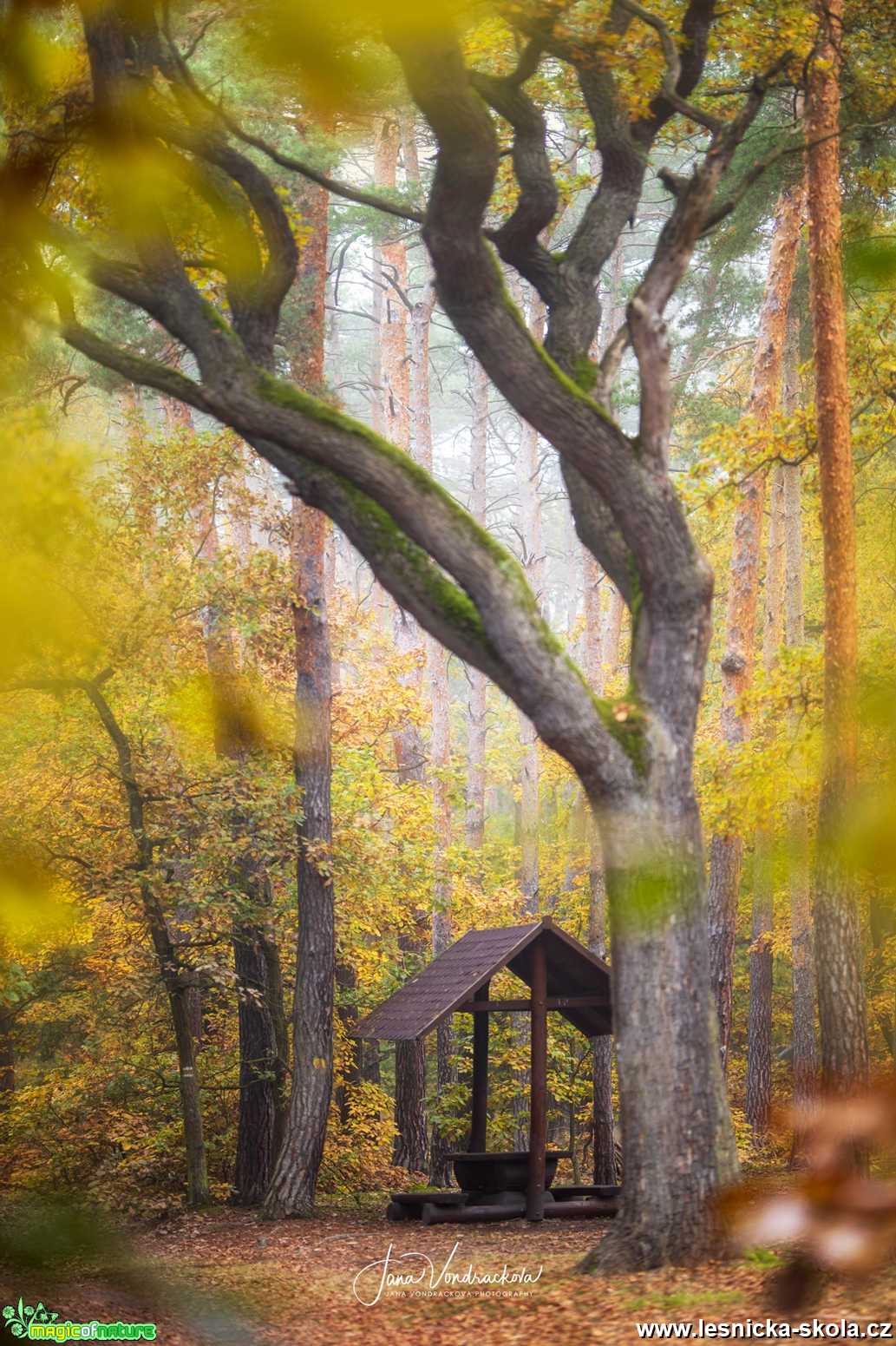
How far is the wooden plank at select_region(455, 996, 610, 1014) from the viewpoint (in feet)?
37.9

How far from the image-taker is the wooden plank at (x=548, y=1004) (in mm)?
11547

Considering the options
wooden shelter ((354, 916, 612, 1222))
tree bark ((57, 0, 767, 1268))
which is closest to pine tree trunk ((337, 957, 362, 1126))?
wooden shelter ((354, 916, 612, 1222))

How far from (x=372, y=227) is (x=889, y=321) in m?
9.53

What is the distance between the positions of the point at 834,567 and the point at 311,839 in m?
5.88

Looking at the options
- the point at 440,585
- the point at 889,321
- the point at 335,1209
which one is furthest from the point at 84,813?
the point at 889,321

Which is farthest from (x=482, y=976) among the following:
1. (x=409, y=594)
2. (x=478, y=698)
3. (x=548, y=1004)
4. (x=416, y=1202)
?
(x=478, y=698)

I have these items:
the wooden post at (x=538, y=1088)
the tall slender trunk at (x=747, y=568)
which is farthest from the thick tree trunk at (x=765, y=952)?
the wooden post at (x=538, y=1088)

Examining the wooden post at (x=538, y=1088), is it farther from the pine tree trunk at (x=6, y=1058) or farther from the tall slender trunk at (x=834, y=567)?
the pine tree trunk at (x=6, y=1058)

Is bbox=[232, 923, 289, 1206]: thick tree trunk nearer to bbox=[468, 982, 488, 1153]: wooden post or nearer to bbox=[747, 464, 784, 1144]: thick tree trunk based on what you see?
bbox=[468, 982, 488, 1153]: wooden post

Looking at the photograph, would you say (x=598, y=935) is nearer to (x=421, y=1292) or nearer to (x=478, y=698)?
(x=478, y=698)

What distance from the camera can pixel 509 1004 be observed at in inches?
469

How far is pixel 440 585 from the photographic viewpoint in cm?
745

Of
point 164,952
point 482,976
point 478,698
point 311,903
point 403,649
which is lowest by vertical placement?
point 482,976
